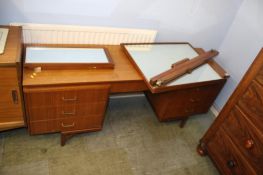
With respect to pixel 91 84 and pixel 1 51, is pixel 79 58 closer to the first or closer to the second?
pixel 91 84

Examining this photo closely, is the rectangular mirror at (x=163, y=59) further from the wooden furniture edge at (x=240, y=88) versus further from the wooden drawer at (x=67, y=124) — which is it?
the wooden drawer at (x=67, y=124)

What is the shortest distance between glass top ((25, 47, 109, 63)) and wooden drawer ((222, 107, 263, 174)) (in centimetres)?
92

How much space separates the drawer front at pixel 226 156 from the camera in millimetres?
1443

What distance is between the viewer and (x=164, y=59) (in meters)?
1.73

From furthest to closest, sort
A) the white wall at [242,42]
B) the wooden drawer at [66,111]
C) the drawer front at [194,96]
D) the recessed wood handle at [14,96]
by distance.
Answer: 1. the white wall at [242,42]
2. the drawer front at [194,96]
3. the wooden drawer at [66,111]
4. the recessed wood handle at [14,96]

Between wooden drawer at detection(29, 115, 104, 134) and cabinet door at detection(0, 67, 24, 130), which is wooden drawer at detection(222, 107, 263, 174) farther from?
cabinet door at detection(0, 67, 24, 130)

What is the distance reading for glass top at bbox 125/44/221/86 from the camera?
1573 millimetres

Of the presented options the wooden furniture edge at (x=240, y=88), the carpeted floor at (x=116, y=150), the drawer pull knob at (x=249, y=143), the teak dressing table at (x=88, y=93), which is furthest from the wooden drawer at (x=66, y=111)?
the drawer pull knob at (x=249, y=143)

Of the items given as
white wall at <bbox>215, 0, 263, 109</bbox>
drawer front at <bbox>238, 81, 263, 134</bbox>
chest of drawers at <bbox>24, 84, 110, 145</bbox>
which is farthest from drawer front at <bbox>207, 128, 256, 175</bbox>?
chest of drawers at <bbox>24, 84, 110, 145</bbox>

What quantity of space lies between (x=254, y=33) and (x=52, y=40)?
163 centimetres

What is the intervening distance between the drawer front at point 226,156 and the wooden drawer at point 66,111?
2.81 feet

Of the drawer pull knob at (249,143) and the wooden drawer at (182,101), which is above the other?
the drawer pull knob at (249,143)

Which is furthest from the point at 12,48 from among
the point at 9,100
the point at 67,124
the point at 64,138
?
the point at 64,138

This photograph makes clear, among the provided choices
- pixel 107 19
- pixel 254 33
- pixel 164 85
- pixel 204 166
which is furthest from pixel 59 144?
pixel 254 33
